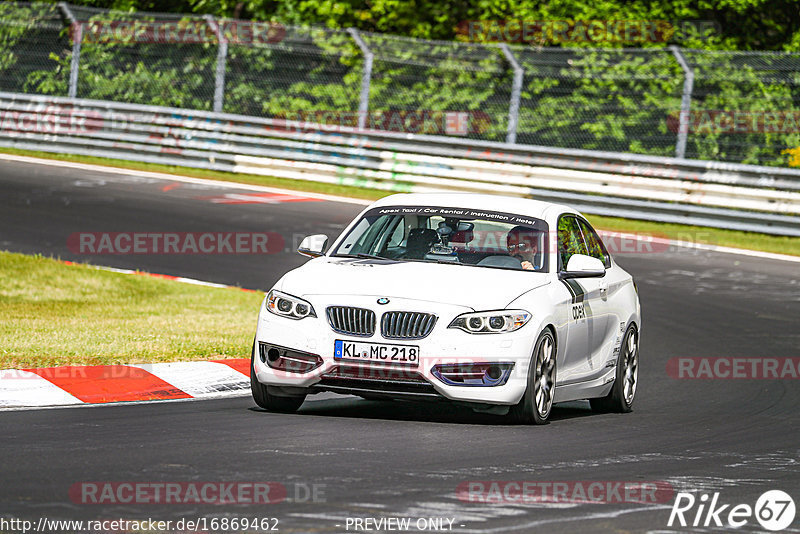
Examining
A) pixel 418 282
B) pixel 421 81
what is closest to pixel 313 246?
pixel 418 282

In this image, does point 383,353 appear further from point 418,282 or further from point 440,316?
point 418,282

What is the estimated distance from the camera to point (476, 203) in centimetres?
1039

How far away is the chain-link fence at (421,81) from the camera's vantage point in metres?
24.5

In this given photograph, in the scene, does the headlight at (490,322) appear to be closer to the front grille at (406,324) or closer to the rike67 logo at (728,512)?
the front grille at (406,324)

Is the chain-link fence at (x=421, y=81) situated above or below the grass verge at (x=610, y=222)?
above

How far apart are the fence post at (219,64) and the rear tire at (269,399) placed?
18.1 m

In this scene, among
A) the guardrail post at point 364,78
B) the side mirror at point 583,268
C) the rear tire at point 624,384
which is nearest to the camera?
the side mirror at point 583,268

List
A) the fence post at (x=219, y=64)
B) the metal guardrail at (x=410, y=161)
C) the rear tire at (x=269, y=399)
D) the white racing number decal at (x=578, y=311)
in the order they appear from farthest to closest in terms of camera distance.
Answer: the fence post at (x=219, y=64)
the metal guardrail at (x=410, y=161)
the white racing number decal at (x=578, y=311)
the rear tire at (x=269, y=399)

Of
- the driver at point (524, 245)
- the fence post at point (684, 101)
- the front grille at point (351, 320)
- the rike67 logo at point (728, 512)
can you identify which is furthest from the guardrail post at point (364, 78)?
the rike67 logo at point (728, 512)

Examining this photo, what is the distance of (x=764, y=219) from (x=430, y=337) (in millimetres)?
14892

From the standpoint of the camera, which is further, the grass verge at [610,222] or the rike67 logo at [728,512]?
the grass verge at [610,222]

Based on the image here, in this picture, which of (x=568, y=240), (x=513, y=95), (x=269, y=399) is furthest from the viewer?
(x=513, y=95)

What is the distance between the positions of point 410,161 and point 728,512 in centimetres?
1904

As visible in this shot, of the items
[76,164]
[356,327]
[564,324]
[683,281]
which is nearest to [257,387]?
[356,327]
